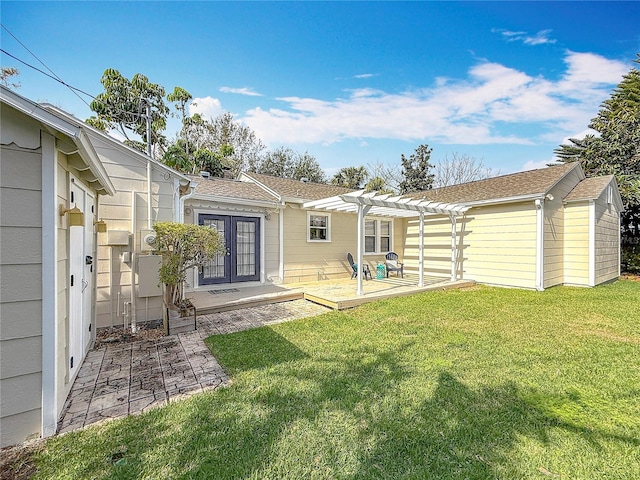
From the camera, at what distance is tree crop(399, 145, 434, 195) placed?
2558 cm

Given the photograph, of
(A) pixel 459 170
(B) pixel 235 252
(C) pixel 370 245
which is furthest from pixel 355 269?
(A) pixel 459 170

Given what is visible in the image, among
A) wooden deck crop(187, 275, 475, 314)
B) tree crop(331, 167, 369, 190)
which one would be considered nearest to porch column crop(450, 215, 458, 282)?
wooden deck crop(187, 275, 475, 314)

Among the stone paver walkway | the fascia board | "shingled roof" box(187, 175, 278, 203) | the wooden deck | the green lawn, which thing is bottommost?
the stone paver walkway

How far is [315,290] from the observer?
7723 millimetres

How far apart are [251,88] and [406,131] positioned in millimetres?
10912

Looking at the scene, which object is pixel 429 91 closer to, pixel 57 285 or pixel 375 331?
pixel 375 331

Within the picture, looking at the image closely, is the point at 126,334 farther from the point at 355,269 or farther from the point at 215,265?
the point at 355,269

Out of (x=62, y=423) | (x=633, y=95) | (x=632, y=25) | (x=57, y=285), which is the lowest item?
(x=62, y=423)

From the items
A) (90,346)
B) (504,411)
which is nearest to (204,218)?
(90,346)

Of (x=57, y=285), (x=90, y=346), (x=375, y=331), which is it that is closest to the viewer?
(x=57, y=285)

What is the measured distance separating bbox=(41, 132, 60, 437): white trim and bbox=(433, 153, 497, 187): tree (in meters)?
26.8

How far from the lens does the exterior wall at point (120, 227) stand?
15.8 feet

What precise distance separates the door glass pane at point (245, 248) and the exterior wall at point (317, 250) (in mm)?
980

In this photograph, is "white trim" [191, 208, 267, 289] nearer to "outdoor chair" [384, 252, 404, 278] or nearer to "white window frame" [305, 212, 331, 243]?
"white window frame" [305, 212, 331, 243]
